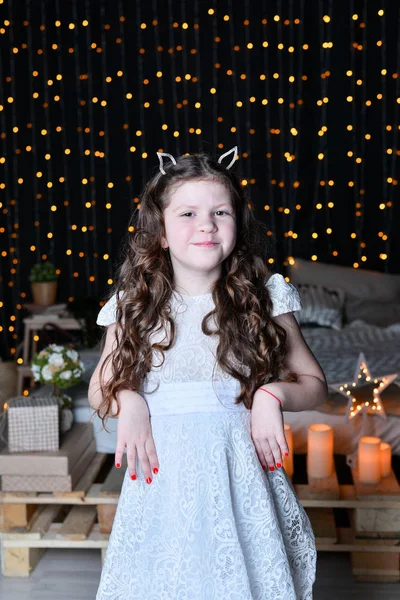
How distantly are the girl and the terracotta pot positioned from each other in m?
3.51

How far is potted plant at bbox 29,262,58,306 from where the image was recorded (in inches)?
198

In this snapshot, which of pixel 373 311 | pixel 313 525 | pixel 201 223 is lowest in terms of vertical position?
pixel 313 525

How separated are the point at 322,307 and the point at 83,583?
236 cm

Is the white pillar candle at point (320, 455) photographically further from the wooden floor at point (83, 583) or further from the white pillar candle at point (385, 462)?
the wooden floor at point (83, 583)

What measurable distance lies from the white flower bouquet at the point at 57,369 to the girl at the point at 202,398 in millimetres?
1356

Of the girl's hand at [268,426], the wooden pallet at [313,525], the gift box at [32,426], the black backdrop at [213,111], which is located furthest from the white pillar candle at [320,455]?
Answer: the black backdrop at [213,111]

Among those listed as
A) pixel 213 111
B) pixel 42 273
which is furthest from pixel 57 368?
pixel 213 111

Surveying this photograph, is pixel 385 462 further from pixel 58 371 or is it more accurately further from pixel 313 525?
pixel 58 371

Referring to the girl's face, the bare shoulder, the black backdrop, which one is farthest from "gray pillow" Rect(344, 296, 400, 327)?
the girl's face

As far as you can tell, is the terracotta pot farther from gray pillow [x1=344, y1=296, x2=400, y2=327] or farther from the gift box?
the gift box

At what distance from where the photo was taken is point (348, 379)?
340cm

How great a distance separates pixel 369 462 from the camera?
105 inches

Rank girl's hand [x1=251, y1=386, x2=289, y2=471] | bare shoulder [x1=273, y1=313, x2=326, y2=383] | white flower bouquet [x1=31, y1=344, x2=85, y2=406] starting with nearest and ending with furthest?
girl's hand [x1=251, y1=386, x2=289, y2=471] < bare shoulder [x1=273, y1=313, x2=326, y2=383] < white flower bouquet [x1=31, y1=344, x2=85, y2=406]

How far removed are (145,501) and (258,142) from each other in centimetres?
386
